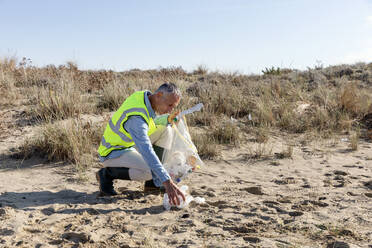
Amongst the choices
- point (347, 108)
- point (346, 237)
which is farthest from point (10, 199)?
point (347, 108)

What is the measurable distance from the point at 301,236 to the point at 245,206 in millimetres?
819

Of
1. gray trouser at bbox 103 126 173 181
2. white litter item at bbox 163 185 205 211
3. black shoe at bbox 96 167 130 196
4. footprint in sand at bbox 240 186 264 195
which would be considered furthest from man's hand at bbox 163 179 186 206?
footprint in sand at bbox 240 186 264 195

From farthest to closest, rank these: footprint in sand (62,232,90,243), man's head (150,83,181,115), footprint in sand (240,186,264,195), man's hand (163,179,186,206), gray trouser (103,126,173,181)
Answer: footprint in sand (240,186,264,195) → gray trouser (103,126,173,181) → man's head (150,83,181,115) → man's hand (163,179,186,206) → footprint in sand (62,232,90,243)

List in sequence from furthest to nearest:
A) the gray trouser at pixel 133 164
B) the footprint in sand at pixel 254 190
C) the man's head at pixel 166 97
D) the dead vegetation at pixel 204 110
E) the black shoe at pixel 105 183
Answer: the dead vegetation at pixel 204 110, the footprint in sand at pixel 254 190, the black shoe at pixel 105 183, the gray trouser at pixel 133 164, the man's head at pixel 166 97

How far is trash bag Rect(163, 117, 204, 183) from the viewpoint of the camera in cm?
390

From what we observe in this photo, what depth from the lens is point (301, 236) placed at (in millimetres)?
3027

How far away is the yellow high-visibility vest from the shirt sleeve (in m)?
0.06

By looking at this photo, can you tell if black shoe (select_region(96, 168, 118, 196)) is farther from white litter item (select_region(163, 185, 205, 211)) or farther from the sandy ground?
white litter item (select_region(163, 185, 205, 211))

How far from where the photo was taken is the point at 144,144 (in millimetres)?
3238

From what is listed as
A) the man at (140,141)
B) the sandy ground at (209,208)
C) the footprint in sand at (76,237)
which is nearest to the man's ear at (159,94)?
the man at (140,141)

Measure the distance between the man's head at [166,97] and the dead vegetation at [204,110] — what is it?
6.07 feet

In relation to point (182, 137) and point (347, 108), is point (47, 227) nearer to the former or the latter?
point (182, 137)

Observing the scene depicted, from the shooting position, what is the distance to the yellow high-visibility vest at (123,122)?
338 cm

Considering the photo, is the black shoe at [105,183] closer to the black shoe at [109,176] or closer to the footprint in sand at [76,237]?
the black shoe at [109,176]
